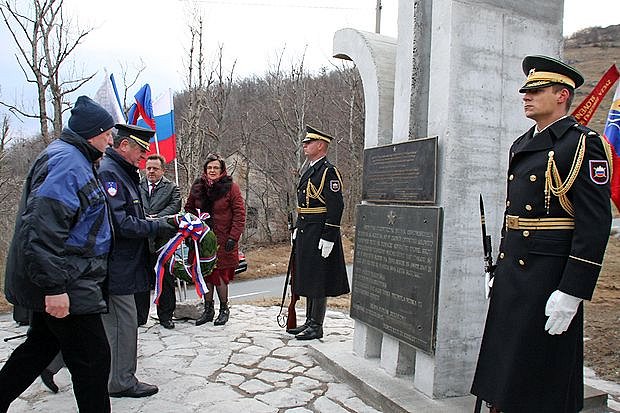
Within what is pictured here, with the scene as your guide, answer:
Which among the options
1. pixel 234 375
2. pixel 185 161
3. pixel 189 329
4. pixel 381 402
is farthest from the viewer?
pixel 185 161

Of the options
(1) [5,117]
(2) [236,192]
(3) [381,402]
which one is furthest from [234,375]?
(1) [5,117]

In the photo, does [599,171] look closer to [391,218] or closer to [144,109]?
[391,218]

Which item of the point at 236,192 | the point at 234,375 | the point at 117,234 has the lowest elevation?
the point at 234,375

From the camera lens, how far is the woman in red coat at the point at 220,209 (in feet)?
19.9

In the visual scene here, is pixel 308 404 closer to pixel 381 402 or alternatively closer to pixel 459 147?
pixel 381 402

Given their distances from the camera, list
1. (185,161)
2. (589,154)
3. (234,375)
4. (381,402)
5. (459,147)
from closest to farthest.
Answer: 1. (589,154)
2. (459,147)
3. (381,402)
4. (234,375)
5. (185,161)

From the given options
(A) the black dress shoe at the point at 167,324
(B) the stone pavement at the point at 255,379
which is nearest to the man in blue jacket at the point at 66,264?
(B) the stone pavement at the point at 255,379

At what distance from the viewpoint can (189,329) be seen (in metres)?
5.94

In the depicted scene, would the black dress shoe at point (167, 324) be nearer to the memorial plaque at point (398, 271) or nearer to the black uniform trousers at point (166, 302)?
the black uniform trousers at point (166, 302)

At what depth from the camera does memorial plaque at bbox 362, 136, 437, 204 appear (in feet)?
11.7

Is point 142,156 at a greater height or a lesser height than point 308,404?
greater

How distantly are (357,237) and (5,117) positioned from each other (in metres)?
Answer: 20.0

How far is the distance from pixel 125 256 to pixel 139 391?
3.29 feet

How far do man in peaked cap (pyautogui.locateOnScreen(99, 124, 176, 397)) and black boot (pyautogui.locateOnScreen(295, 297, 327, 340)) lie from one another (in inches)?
69.4
